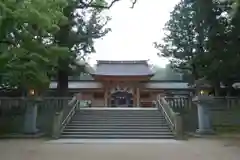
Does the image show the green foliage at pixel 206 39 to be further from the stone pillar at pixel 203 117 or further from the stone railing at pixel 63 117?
the stone railing at pixel 63 117

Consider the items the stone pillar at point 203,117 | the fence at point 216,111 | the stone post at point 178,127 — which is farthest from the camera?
the fence at point 216,111

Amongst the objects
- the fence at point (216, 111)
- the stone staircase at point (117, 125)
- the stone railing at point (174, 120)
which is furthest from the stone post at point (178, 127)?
the fence at point (216, 111)

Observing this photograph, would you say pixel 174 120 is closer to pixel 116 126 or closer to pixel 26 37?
pixel 116 126

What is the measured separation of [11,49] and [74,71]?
12043 millimetres

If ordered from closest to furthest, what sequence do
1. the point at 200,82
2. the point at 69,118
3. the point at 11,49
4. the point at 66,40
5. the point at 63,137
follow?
the point at 11,49
the point at 63,137
the point at 69,118
the point at 200,82
the point at 66,40

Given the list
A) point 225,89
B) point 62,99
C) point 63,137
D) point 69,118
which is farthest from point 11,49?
point 225,89

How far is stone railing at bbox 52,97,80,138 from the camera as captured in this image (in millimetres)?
15875

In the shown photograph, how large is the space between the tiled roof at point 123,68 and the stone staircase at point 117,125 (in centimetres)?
1056

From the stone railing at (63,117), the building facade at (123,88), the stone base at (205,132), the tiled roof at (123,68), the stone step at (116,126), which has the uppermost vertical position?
the tiled roof at (123,68)

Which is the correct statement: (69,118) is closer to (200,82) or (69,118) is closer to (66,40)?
(66,40)

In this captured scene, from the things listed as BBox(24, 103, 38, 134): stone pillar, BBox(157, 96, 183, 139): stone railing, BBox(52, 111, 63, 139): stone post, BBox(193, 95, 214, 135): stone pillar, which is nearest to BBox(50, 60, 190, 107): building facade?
BBox(157, 96, 183, 139): stone railing

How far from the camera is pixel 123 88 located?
30.8 metres

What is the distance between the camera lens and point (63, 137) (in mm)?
15898

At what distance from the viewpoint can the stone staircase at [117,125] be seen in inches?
641
